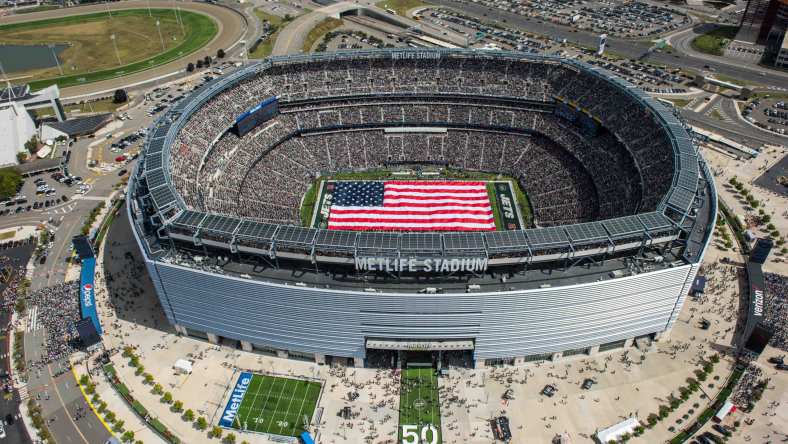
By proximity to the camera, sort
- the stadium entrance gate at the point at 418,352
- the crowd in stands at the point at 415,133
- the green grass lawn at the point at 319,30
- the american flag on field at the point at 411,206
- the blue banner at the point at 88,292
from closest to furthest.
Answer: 1. the stadium entrance gate at the point at 418,352
2. the blue banner at the point at 88,292
3. the american flag on field at the point at 411,206
4. the crowd in stands at the point at 415,133
5. the green grass lawn at the point at 319,30

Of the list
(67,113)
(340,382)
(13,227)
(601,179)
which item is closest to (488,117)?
(601,179)

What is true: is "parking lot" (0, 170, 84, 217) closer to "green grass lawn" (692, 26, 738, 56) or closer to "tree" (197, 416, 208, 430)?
"tree" (197, 416, 208, 430)

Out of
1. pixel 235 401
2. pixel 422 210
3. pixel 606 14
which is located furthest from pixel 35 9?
pixel 606 14

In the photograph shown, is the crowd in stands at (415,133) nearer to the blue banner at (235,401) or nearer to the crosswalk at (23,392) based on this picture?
the blue banner at (235,401)

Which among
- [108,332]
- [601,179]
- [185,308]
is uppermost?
[601,179]

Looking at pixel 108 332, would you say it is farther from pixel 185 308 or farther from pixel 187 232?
pixel 187 232

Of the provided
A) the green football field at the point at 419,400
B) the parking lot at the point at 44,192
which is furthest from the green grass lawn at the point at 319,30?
the green football field at the point at 419,400

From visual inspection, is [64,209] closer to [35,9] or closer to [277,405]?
[277,405]
